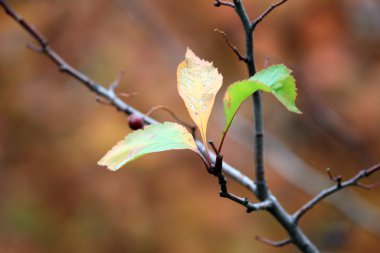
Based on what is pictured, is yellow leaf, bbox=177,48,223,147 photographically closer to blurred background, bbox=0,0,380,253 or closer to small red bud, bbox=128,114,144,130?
small red bud, bbox=128,114,144,130

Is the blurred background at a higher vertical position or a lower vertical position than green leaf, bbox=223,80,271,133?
lower

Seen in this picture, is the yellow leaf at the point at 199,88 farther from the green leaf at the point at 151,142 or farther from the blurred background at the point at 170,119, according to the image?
the blurred background at the point at 170,119

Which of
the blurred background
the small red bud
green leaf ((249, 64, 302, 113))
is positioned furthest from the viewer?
the blurred background

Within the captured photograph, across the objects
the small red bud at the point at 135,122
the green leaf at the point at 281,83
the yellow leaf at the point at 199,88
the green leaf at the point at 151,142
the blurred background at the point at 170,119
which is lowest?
the blurred background at the point at 170,119

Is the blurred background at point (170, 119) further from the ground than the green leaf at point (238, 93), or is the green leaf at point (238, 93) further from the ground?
the green leaf at point (238, 93)

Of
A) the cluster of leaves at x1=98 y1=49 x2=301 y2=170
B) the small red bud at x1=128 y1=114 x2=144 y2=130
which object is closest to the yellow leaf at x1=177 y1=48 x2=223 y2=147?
the cluster of leaves at x1=98 y1=49 x2=301 y2=170

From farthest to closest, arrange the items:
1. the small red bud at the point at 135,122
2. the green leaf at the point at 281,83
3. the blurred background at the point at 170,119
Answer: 1. the blurred background at the point at 170,119
2. the small red bud at the point at 135,122
3. the green leaf at the point at 281,83

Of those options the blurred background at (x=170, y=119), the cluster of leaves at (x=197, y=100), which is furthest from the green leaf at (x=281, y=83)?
the blurred background at (x=170, y=119)
